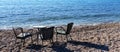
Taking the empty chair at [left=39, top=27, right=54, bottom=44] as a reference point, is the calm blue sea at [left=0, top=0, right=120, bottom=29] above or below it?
below

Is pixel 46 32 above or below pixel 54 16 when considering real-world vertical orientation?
above

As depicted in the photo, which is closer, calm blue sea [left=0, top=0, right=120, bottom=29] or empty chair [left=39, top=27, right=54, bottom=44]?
empty chair [left=39, top=27, right=54, bottom=44]

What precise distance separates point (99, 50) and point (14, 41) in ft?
13.6

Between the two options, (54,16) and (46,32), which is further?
(54,16)

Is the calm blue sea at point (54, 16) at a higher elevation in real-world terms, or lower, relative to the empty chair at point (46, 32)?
lower

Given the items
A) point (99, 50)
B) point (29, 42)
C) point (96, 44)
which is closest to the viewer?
point (99, 50)

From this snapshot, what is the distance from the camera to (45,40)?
36.8 feet

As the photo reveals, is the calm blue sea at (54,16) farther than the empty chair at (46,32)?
Yes

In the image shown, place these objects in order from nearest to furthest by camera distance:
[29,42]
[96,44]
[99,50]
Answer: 1. [99,50]
2. [96,44]
3. [29,42]

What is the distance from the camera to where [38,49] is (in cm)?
1008

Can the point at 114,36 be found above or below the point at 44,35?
below

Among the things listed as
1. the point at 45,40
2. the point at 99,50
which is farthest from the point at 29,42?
the point at 99,50

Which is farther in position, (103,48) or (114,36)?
(114,36)

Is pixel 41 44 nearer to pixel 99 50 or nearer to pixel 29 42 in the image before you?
pixel 29 42
